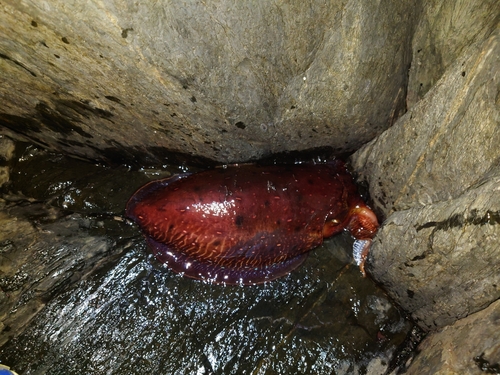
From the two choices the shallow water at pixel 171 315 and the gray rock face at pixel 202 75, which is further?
the shallow water at pixel 171 315

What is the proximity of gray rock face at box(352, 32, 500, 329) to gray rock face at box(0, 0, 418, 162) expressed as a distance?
1.52 ft

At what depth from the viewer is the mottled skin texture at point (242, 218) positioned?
10.3 ft

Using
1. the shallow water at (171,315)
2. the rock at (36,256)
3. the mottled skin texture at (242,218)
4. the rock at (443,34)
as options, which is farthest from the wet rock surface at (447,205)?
the rock at (36,256)

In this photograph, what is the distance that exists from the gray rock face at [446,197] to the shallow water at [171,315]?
395 millimetres

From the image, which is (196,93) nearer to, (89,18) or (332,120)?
(89,18)

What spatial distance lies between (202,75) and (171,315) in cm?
188

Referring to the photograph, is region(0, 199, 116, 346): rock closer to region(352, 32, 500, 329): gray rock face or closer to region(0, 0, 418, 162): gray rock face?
region(0, 0, 418, 162): gray rock face

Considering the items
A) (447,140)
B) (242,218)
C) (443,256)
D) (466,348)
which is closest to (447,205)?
(443,256)

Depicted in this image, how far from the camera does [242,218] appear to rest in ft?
10.4

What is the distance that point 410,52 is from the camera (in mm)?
3123

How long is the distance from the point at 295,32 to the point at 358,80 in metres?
0.65

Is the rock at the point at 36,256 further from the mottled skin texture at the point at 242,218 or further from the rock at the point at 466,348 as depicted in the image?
the rock at the point at 466,348

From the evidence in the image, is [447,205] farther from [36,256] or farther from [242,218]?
[36,256]

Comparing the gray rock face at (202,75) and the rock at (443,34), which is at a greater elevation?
the rock at (443,34)
